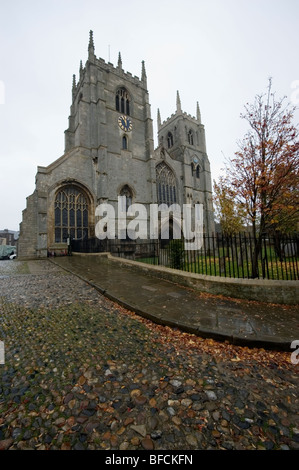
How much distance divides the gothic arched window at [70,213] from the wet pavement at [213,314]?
49.9ft

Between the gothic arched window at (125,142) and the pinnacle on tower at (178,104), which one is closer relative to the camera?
the gothic arched window at (125,142)

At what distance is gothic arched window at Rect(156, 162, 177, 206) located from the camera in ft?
89.9

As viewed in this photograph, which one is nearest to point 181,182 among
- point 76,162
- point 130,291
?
point 76,162

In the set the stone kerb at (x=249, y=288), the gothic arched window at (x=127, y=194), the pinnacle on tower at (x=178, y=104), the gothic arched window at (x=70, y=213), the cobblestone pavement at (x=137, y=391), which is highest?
the pinnacle on tower at (x=178, y=104)

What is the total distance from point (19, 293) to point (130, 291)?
3.36 m

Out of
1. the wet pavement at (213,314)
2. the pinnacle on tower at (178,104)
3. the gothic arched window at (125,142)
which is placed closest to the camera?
the wet pavement at (213,314)

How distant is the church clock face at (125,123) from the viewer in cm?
2367

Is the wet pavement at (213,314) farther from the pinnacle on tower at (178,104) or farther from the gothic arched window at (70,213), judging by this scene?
the pinnacle on tower at (178,104)

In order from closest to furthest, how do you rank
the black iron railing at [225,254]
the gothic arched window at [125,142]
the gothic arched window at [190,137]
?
the black iron railing at [225,254] → the gothic arched window at [125,142] → the gothic arched window at [190,137]

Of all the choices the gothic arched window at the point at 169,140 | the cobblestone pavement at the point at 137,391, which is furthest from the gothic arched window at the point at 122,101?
the cobblestone pavement at the point at 137,391

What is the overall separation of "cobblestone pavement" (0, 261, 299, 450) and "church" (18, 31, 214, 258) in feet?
55.8

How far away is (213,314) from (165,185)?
25648 millimetres
